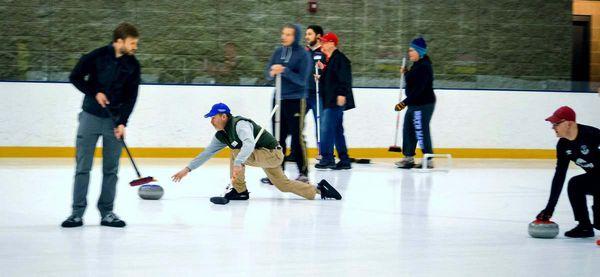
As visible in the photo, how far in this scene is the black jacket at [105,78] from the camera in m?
5.43

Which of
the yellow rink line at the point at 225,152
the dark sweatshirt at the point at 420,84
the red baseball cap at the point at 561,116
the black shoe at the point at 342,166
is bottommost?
the yellow rink line at the point at 225,152

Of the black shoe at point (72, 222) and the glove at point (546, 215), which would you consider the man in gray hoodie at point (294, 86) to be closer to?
the black shoe at point (72, 222)

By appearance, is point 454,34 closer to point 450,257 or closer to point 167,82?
point 167,82

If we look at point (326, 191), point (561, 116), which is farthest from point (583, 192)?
point (326, 191)

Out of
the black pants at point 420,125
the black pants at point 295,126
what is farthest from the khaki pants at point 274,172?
the black pants at point 420,125

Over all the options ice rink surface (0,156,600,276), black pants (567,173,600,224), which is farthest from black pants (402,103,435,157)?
black pants (567,173,600,224)

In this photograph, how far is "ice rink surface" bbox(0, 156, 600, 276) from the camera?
4.53 metres

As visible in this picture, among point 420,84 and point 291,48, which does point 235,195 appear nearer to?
point 291,48

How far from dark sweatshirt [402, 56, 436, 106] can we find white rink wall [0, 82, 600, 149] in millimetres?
1611

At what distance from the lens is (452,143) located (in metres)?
11.9

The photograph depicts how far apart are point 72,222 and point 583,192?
8.68 feet

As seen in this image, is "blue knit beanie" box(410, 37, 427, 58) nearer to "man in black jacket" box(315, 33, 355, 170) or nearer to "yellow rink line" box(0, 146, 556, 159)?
"man in black jacket" box(315, 33, 355, 170)

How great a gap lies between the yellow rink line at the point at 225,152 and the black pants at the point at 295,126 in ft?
11.0

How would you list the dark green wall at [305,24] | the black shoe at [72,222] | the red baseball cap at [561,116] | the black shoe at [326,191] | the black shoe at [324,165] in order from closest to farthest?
1. the red baseball cap at [561,116]
2. the black shoe at [72,222]
3. the black shoe at [326,191]
4. the black shoe at [324,165]
5. the dark green wall at [305,24]
